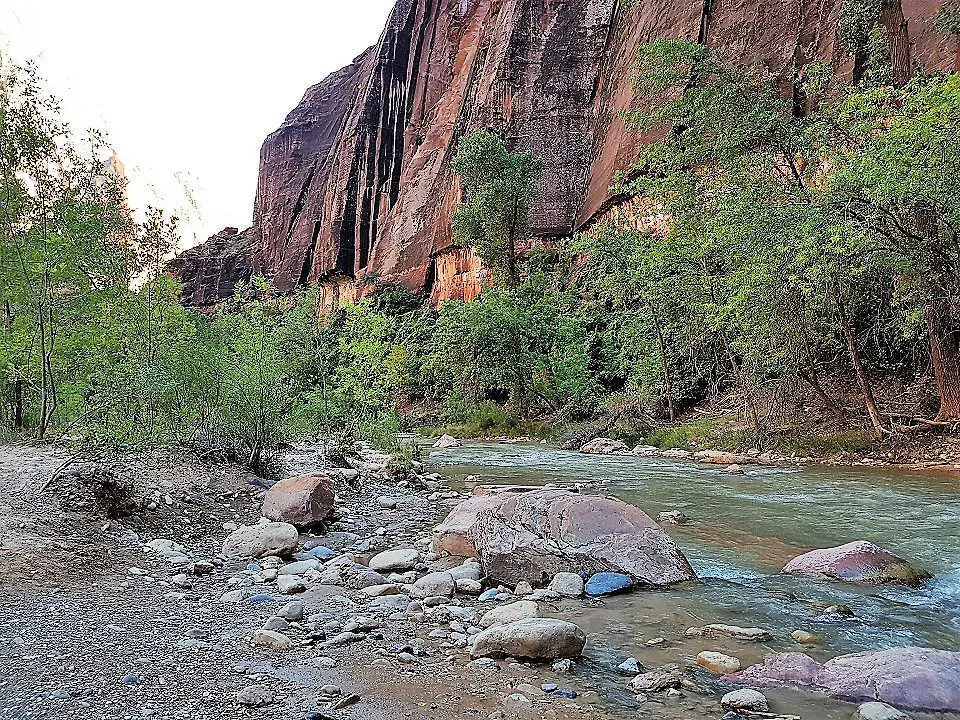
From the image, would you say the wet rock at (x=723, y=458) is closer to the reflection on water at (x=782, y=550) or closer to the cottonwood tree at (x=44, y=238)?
the reflection on water at (x=782, y=550)

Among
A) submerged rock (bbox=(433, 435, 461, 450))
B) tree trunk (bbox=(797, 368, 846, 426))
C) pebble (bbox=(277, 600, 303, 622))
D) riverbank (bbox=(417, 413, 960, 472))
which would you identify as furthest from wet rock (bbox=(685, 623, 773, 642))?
submerged rock (bbox=(433, 435, 461, 450))

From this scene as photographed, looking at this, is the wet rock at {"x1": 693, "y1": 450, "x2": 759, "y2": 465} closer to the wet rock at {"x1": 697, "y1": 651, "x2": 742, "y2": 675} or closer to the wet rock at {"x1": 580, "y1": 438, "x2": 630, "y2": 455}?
the wet rock at {"x1": 580, "y1": 438, "x2": 630, "y2": 455}

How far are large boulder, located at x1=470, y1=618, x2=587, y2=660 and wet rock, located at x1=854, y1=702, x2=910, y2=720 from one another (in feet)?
4.95

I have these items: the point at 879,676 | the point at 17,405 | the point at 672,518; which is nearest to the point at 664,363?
the point at 672,518

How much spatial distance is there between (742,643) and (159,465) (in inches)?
300

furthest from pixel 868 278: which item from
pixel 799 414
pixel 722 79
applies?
pixel 722 79

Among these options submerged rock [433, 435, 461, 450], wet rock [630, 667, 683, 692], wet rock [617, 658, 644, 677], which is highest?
wet rock [630, 667, 683, 692]

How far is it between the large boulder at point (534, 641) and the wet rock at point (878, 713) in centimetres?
151

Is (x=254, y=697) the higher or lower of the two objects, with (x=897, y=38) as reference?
lower

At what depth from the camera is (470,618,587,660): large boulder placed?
3.84 m

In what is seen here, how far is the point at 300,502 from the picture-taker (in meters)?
7.91

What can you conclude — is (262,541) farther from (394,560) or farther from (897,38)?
(897,38)

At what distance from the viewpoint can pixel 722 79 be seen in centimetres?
1748

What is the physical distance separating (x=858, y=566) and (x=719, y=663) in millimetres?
2678
